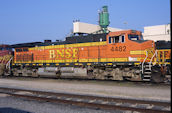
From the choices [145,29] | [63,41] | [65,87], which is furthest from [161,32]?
[65,87]

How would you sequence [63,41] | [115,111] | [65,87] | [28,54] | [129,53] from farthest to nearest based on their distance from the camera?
1. [28,54]
2. [63,41]
3. [129,53]
4. [65,87]
5. [115,111]

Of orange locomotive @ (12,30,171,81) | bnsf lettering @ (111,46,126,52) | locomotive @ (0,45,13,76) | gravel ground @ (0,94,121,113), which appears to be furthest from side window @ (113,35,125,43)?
locomotive @ (0,45,13,76)

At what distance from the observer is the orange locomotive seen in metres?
13.0

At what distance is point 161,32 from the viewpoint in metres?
40.1

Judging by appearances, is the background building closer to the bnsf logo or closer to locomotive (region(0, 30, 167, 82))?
locomotive (region(0, 30, 167, 82))

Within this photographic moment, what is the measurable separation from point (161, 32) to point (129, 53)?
29642 mm

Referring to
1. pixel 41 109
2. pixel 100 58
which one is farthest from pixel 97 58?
pixel 41 109

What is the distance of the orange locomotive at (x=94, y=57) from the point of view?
13.0 m

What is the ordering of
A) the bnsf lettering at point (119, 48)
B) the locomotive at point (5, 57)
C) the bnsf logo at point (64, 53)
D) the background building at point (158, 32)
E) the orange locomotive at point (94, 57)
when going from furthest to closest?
the background building at point (158, 32), the locomotive at point (5, 57), the bnsf logo at point (64, 53), the bnsf lettering at point (119, 48), the orange locomotive at point (94, 57)

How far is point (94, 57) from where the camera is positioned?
597 inches

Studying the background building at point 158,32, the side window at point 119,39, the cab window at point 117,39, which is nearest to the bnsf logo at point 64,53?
the cab window at point 117,39

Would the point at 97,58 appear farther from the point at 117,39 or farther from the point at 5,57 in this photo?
the point at 5,57

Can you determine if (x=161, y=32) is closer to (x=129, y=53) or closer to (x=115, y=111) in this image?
(x=129, y=53)

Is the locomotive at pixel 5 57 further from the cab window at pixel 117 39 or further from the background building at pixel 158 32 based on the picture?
the background building at pixel 158 32
